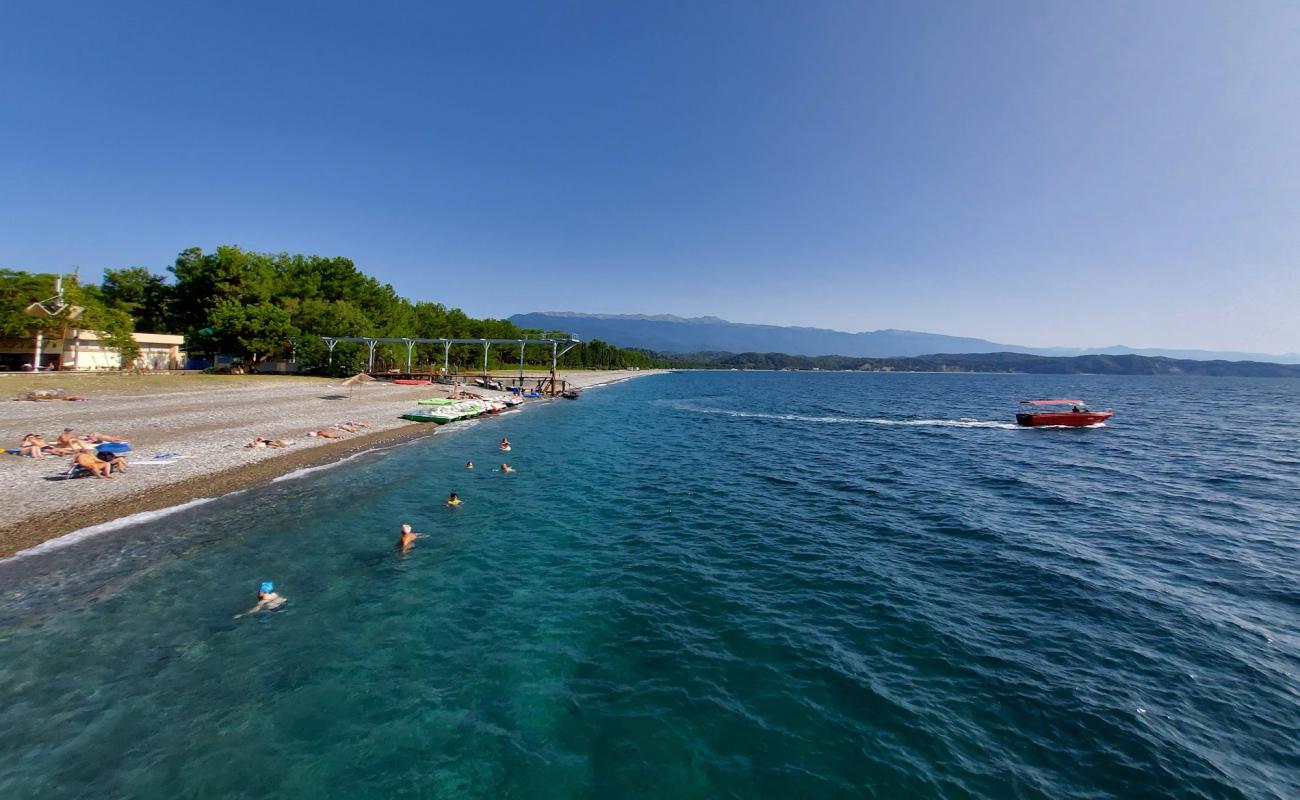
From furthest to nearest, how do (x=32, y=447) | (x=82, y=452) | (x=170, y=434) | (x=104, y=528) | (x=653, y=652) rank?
(x=170, y=434) < (x=32, y=447) < (x=82, y=452) < (x=104, y=528) < (x=653, y=652)

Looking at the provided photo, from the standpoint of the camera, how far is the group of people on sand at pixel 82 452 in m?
17.8

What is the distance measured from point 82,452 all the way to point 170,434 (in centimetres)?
767

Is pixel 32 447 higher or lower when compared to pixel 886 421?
higher

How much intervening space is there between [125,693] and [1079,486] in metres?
33.2

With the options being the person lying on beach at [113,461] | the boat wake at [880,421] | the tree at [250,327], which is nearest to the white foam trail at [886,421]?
the boat wake at [880,421]

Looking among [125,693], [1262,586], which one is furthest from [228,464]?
[1262,586]

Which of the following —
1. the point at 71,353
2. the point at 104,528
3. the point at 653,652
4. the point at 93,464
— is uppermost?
the point at 71,353

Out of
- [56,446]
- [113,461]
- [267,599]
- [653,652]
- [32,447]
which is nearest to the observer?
[653,652]

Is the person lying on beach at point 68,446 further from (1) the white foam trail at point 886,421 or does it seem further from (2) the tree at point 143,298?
(2) the tree at point 143,298

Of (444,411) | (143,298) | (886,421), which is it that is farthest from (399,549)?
(143,298)

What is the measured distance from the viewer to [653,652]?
9742 millimetres

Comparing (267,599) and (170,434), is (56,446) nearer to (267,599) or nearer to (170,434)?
(170,434)

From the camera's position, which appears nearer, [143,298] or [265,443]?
[265,443]

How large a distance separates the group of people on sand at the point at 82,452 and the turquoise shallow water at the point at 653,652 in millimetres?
4944
